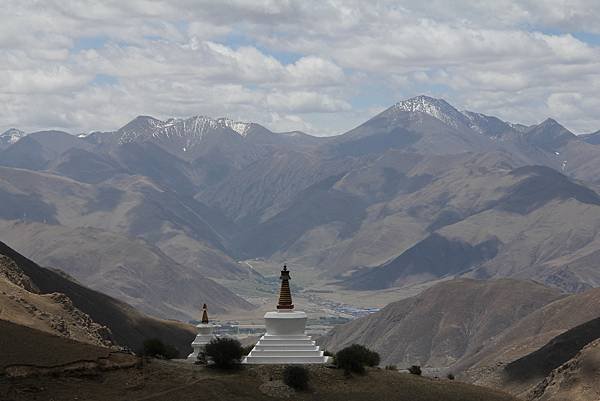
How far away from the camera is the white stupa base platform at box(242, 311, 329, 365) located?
64.8 m

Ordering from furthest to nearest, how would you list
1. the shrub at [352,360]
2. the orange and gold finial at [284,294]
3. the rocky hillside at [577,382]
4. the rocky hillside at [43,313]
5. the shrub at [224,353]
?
the rocky hillside at [577,382] < the rocky hillside at [43,313] < the orange and gold finial at [284,294] < the shrub at [352,360] < the shrub at [224,353]

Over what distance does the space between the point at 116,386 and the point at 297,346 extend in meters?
11.2

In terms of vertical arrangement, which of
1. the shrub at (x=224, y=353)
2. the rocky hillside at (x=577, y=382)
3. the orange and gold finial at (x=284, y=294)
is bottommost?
the rocky hillside at (x=577, y=382)

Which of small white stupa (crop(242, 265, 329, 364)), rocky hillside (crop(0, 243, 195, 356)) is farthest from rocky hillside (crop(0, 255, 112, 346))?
small white stupa (crop(242, 265, 329, 364))

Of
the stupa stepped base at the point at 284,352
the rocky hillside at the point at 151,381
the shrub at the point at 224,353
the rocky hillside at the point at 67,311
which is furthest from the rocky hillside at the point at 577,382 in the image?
the shrub at the point at 224,353

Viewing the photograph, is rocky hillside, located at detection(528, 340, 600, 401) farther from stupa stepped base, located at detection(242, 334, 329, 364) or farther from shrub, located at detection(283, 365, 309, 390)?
shrub, located at detection(283, 365, 309, 390)

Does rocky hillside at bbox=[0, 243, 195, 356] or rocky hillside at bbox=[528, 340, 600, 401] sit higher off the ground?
rocky hillside at bbox=[0, 243, 195, 356]

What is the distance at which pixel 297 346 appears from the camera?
213 feet

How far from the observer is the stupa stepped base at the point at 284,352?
64.7m

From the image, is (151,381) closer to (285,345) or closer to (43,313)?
(285,345)

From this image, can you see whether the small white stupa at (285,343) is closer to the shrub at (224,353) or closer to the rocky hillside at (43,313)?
the shrub at (224,353)

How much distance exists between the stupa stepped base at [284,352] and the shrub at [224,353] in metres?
1.14

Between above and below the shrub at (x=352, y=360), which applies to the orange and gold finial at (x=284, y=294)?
above

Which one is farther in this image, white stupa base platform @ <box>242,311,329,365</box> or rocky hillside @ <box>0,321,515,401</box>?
white stupa base platform @ <box>242,311,329,365</box>
